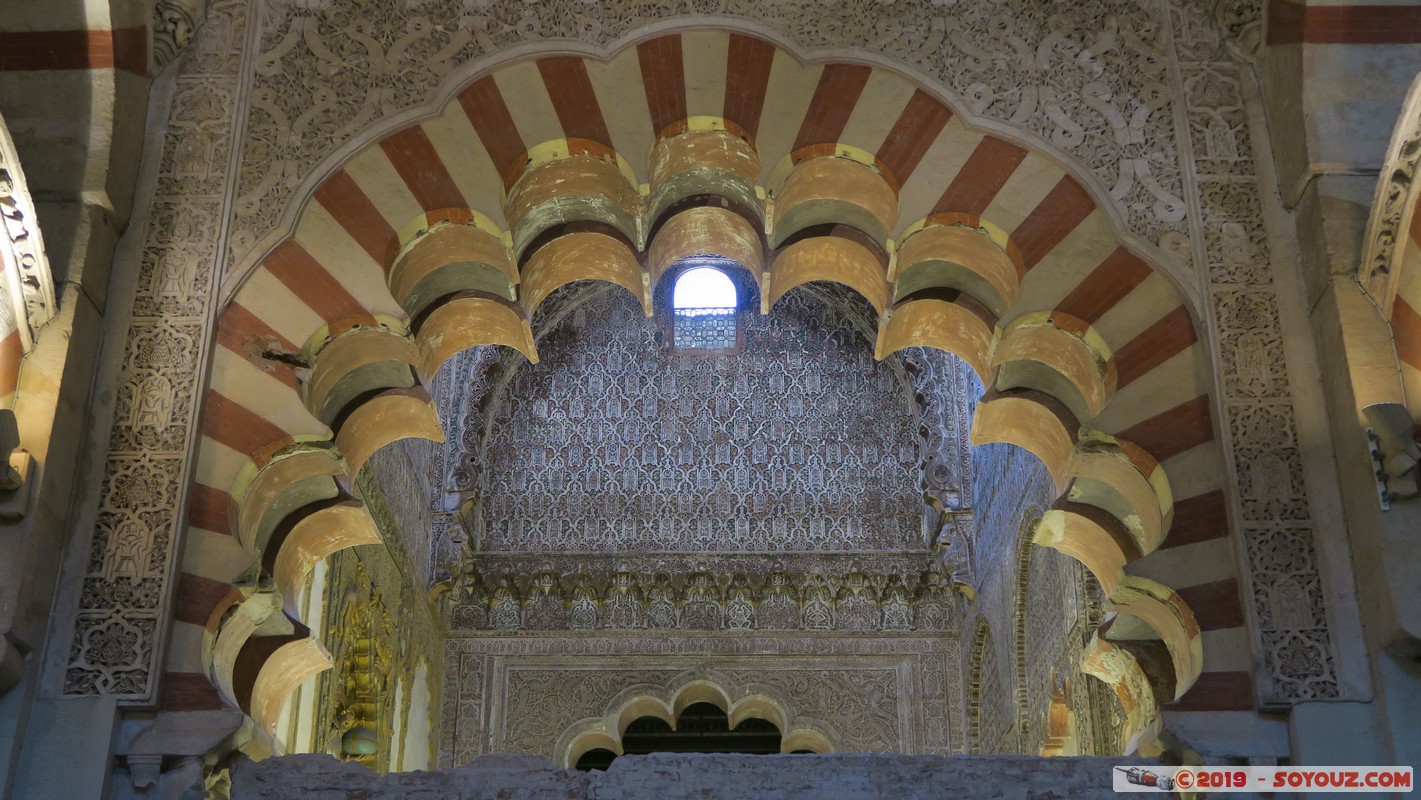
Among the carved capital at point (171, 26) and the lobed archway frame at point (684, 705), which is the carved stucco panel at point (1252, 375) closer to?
the carved capital at point (171, 26)

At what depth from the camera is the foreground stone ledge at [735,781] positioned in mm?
4438

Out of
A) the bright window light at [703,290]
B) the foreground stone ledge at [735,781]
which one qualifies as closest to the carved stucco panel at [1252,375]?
the foreground stone ledge at [735,781]

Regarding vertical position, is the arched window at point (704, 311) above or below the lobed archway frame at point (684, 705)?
above

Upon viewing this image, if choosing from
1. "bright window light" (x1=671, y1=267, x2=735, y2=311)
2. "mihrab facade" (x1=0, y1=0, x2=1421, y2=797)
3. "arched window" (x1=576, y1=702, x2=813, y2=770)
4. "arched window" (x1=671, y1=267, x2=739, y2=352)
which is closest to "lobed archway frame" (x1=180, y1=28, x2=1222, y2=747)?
"mihrab facade" (x1=0, y1=0, x2=1421, y2=797)

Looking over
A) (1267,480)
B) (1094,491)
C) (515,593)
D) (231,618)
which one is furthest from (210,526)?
(515,593)

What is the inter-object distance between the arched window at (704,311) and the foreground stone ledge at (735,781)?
24.0 feet

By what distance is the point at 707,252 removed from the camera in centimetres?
614

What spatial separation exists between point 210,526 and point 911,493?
7146 mm

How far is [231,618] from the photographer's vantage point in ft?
15.7

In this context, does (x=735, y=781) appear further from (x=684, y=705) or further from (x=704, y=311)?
(x=704, y=311)

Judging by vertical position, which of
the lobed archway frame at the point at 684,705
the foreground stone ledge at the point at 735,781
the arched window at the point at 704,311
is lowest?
the foreground stone ledge at the point at 735,781

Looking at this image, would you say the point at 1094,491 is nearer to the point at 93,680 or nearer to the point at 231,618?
the point at 231,618

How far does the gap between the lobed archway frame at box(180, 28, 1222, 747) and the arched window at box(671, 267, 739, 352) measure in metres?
5.77

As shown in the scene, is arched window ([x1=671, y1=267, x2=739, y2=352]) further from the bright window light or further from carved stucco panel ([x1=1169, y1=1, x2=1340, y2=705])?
carved stucco panel ([x1=1169, y1=1, x2=1340, y2=705])
